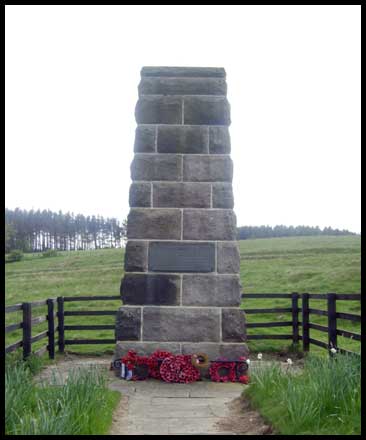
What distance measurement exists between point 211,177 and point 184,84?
1.78 metres

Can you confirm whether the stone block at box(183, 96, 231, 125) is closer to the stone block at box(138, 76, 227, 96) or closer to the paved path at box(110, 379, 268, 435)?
the stone block at box(138, 76, 227, 96)

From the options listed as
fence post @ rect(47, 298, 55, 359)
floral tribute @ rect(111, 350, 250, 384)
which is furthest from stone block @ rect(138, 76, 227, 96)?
fence post @ rect(47, 298, 55, 359)

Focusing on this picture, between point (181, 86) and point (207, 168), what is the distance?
62.3 inches

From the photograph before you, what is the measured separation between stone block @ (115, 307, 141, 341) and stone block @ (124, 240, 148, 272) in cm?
70

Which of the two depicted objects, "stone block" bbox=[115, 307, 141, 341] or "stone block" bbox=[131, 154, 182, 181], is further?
"stone block" bbox=[131, 154, 182, 181]

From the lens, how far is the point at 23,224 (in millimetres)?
99812

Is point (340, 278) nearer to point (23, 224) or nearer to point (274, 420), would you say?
point (274, 420)

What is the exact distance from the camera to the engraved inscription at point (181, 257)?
9.73 metres

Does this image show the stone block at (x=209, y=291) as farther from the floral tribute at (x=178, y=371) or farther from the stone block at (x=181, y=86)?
the stone block at (x=181, y=86)

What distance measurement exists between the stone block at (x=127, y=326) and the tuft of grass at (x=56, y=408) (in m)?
2.68

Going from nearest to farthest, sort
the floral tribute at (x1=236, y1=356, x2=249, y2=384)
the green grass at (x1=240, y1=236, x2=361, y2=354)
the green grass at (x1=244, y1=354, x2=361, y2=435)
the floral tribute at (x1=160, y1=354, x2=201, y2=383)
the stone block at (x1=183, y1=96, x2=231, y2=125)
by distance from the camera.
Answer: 1. the green grass at (x1=244, y1=354, x2=361, y2=435)
2. the floral tribute at (x1=160, y1=354, x2=201, y2=383)
3. the floral tribute at (x1=236, y1=356, x2=249, y2=384)
4. the stone block at (x1=183, y1=96, x2=231, y2=125)
5. the green grass at (x1=240, y1=236, x2=361, y2=354)

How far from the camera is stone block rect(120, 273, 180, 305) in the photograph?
9703 millimetres

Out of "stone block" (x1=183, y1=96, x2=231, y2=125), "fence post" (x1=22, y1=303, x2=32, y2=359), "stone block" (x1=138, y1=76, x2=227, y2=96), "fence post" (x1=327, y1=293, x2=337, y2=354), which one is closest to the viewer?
"stone block" (x1=183, y1=96, x2=231, y2=125)

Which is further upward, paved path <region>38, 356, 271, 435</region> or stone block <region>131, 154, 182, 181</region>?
stone block <region>131, 154, 182, 181</region>
